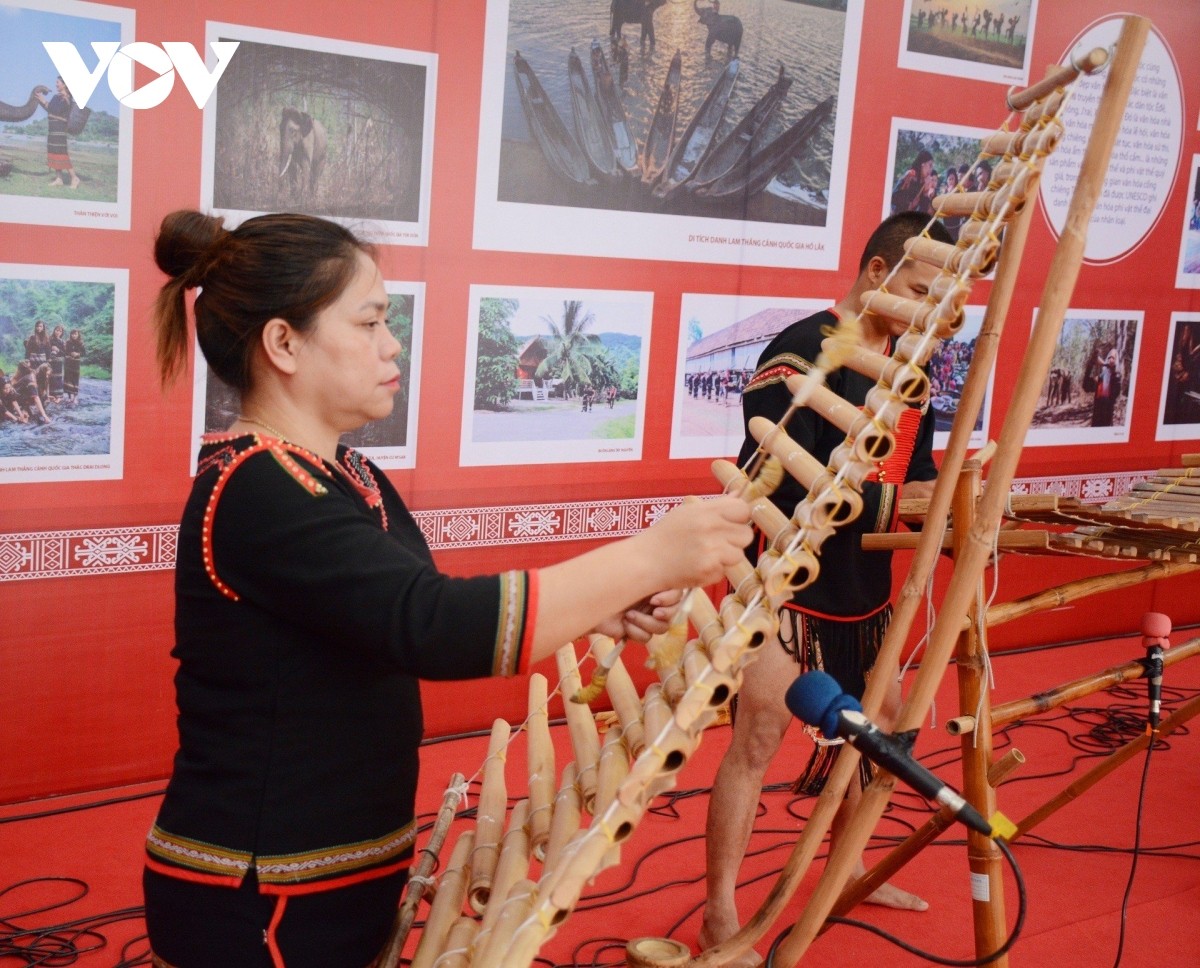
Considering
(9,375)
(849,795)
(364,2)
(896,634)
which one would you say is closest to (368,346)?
(896,634)

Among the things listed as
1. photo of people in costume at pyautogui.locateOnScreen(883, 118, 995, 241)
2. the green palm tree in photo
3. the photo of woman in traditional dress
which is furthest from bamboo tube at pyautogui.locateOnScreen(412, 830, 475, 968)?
photo of people in costume at pyautogui.locateOnScreen(883, 118, 995, 241)

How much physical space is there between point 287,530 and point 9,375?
209 cm

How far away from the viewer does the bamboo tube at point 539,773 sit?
1443mm

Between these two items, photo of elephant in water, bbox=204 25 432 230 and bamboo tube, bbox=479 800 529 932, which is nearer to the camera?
bamboo tube, bbox=479 800 529 932

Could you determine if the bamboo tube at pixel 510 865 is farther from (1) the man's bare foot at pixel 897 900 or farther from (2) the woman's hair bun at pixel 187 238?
(1) the man's bare foot at pixel 897 900

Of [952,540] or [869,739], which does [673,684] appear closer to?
[869,739]

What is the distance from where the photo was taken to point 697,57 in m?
3.82

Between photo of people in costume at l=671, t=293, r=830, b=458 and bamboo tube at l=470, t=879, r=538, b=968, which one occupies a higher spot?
photo of people in costume at l=671, t=293, r=830, b=458

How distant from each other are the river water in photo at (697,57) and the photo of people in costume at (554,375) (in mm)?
502

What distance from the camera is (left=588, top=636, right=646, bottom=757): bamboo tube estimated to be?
1284mm

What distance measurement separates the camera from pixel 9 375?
9.71 feet

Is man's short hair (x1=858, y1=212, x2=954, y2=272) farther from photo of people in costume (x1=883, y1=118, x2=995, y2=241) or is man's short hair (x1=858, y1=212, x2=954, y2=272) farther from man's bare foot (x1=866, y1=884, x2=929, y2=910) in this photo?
photo of people in costume (x1=883, y1=118, x2=995, y2=241)

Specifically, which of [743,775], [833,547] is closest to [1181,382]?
[833,547]

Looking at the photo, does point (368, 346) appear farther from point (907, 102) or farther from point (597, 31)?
point (907, 102)
